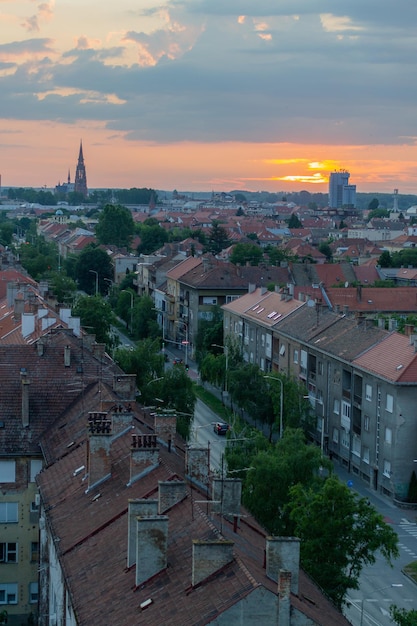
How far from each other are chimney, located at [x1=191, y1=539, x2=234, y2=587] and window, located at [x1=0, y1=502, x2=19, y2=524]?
17.1 metres

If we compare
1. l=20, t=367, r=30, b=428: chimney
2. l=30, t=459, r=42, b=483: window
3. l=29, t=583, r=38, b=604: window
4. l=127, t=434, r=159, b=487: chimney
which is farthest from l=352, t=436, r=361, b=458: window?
l=127, t=434, r=159, b=487: chimney

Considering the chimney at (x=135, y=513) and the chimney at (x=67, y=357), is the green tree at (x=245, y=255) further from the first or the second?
the chimney at (x=135, y=513)

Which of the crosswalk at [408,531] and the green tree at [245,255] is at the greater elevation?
the green tree at [245,255]

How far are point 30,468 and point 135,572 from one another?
15.2 m

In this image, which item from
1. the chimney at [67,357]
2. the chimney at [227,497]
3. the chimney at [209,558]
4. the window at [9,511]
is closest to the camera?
the chimney at [209,558]

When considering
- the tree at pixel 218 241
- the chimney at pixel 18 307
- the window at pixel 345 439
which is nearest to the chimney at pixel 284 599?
the window at pixel 345 439

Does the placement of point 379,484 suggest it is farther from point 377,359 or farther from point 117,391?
point 117,391

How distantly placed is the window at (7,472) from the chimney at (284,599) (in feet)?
63.6

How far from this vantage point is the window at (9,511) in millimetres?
38094

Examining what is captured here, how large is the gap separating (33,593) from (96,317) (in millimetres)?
45950

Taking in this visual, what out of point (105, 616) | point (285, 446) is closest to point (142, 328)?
point (285, 446)

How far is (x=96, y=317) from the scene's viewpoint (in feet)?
271

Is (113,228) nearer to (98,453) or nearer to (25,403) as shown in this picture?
(25,403)

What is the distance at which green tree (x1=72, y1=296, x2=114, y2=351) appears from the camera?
262 feet
